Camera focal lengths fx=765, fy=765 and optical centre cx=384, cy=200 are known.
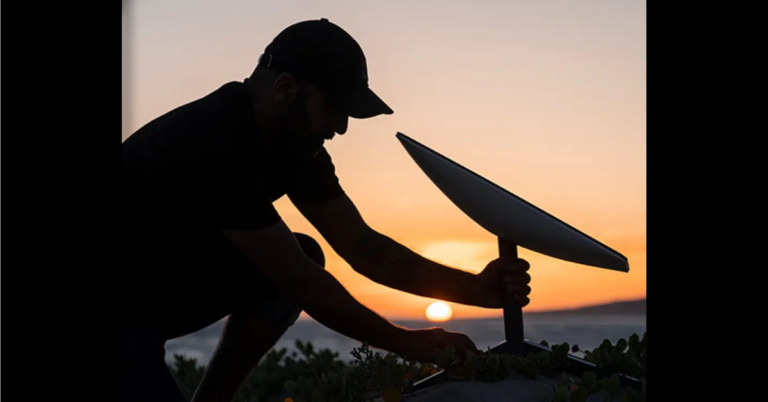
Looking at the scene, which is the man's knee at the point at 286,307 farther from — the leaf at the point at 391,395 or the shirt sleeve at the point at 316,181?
the leaf at the point at 391,395

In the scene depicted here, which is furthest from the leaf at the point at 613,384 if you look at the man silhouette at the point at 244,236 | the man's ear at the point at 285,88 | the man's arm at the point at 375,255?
the man's ear at the point at 285,88

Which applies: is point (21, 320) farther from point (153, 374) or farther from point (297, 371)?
point (297, 371)

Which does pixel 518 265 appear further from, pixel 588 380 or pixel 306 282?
pixel 306 282

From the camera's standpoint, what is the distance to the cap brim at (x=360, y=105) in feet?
12.0

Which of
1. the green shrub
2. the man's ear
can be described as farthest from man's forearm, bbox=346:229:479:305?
the man's ear

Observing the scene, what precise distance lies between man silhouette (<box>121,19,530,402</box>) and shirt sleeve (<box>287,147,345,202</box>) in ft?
0.32

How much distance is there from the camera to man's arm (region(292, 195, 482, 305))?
13.2 ft

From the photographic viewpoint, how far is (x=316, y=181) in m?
4.21

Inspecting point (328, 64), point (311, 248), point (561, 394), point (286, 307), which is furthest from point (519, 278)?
point (328, 64)

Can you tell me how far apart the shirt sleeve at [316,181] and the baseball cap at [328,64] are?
0.58 meters

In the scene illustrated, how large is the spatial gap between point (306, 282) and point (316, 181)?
997mm

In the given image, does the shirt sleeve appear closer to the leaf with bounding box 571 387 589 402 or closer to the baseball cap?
the baseball cap
